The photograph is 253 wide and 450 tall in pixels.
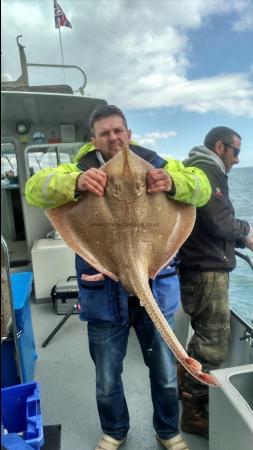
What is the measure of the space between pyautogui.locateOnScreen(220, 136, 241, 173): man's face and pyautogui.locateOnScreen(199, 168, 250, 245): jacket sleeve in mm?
→ 335

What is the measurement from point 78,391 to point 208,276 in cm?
152


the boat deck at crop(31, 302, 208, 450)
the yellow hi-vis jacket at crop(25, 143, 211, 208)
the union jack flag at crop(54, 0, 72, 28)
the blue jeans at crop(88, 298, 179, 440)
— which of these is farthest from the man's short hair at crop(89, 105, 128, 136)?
the union jack flag at crop(54, 0, 72, 28)

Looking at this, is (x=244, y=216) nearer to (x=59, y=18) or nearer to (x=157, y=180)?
(x=157, y=180)

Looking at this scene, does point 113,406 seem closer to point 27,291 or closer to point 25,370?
point 25,370

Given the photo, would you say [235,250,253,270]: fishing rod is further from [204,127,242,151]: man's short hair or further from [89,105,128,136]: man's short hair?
[89,105,128,136]: man's short hair

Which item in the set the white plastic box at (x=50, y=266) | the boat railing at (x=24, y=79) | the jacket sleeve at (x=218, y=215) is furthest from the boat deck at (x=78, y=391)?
the boat railing at (x=24, y=79)

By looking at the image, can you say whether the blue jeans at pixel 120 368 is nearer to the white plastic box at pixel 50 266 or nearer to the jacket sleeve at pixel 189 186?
the jacket sleeve at pixel 189 186

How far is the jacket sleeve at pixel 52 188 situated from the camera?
5.49 feet

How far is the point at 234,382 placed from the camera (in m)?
2.01

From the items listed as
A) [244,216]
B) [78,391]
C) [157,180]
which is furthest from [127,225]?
[244,216]

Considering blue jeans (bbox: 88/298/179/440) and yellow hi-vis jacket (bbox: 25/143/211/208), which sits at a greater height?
yellow hi-vis jacket (bbox: 25/143/211/208)

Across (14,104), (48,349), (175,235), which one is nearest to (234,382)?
(175,235)

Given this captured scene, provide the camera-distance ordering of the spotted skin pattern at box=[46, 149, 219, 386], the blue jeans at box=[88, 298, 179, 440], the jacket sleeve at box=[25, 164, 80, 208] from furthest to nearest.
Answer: the blue jeans at box=[88, 298, 179, 440] < the jacket sleeve at box=[25, 164, 80, 208] < the spotted skin pattern at box=[46, 149, 219, 386]

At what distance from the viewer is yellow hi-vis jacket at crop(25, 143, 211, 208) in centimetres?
168
